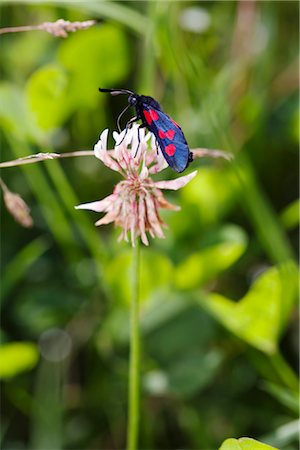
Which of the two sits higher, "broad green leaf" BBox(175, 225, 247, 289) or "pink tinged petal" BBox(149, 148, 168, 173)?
"pink tinged petal" BBox(149, 148, 168, 173)

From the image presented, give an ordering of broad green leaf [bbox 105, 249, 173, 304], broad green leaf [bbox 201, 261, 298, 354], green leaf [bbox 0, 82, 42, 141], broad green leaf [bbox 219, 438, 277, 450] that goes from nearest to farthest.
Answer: broad green leaf [bbox 219, 438, 277, 450] → broad green leaf [bbox 201, 261, 298, 354] → broad green leaf [bbox 105, 249, 173, 304] → green leaf [bbox 0, 82, 42, 141]

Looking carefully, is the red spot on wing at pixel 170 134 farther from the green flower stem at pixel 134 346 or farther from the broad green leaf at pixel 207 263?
the broad green leaf at pixel 207 263

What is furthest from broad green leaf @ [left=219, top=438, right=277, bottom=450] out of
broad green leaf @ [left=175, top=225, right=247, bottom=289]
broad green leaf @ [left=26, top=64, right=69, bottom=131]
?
broad green leaf @ [left=26, top=64, right=69, bottom=131]

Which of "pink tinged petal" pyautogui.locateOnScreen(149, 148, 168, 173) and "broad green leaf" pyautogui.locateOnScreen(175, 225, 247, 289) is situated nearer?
"pink tinged petal" pyautogui.locateOnScreen(149, 148, 168, 173)

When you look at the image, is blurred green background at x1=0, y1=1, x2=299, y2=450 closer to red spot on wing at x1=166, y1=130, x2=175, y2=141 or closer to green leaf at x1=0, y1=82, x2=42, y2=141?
green leaf at x1=0, y1=82, x2=42, y2=141

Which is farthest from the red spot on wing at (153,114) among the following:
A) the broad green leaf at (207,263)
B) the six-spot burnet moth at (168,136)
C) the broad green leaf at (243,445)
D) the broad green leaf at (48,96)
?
the broad green leaf at (48,96)

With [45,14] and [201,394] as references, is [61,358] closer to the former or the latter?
[201,394]
